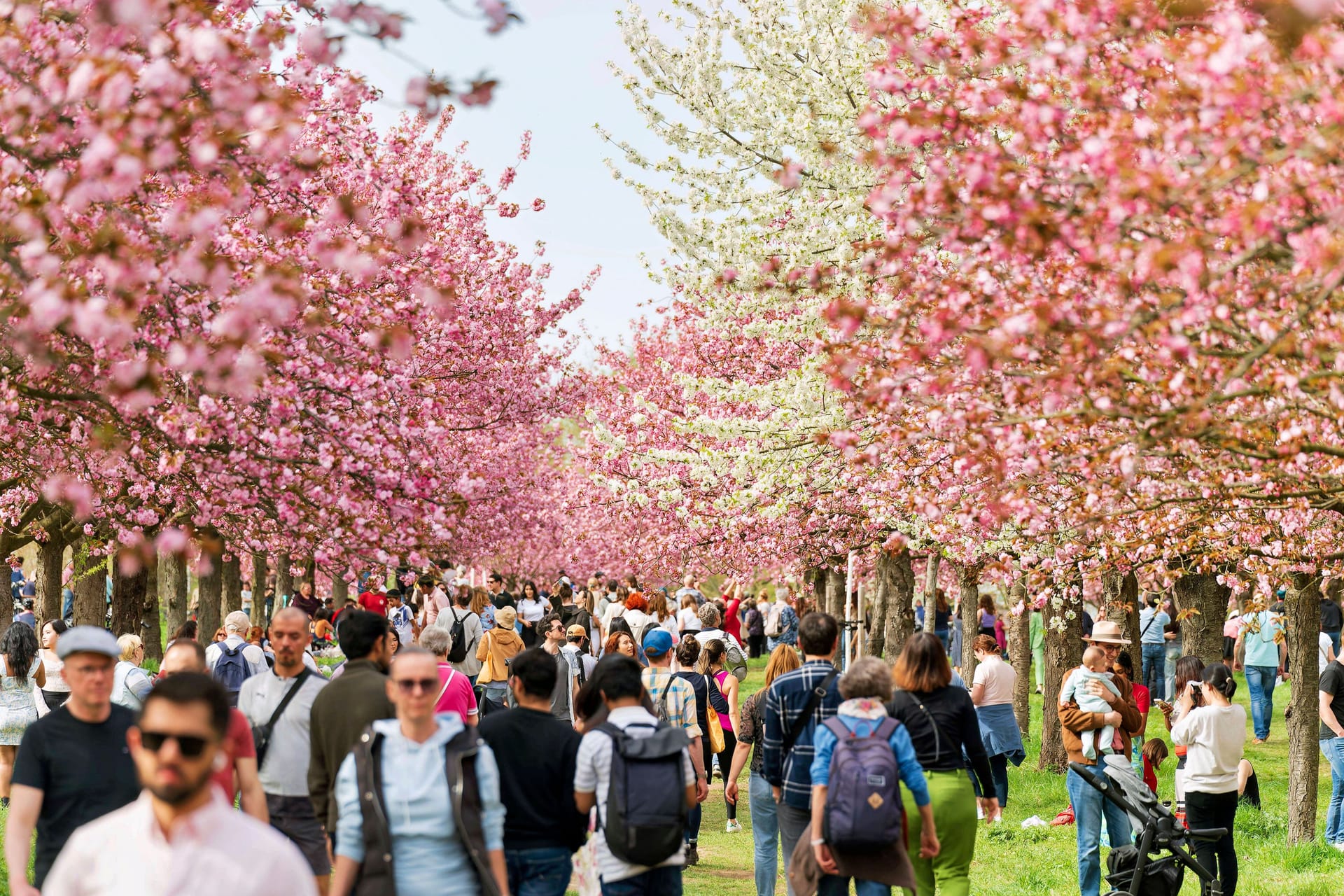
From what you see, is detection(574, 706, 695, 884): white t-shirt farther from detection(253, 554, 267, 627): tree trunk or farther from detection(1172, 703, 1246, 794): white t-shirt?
detection(253, 554, 267, 627): tree trunk

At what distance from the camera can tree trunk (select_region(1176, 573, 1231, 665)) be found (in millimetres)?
19047

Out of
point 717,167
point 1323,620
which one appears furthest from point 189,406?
point 1323,620

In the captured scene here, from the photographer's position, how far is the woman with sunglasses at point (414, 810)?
18.4ft

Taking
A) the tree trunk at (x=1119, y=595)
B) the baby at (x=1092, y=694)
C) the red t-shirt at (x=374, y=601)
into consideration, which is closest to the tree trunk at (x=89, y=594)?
the red t-shirt at (x=374, y=601)

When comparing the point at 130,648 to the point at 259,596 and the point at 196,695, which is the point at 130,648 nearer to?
the point at 196,695

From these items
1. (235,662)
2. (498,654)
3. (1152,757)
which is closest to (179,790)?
(1152,757)

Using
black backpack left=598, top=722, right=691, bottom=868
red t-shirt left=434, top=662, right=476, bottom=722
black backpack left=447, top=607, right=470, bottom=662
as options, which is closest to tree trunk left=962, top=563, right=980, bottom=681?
black backpack left=447, top=607, right=470, bottom=662

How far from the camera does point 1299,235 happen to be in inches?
219

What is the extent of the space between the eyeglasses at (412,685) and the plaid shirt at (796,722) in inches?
109

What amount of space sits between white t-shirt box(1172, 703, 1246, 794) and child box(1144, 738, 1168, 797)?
0.17m

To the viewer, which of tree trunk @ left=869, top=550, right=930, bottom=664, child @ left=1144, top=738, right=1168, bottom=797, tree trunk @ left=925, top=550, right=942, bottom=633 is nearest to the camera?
child @ left=1144, top=738, right=1168, bottom=797

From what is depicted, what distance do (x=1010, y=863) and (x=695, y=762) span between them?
3519mm

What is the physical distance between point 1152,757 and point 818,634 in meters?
3.73

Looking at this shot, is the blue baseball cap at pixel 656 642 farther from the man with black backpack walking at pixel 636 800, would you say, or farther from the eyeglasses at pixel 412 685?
the eyeglasses at pixel 412 685
